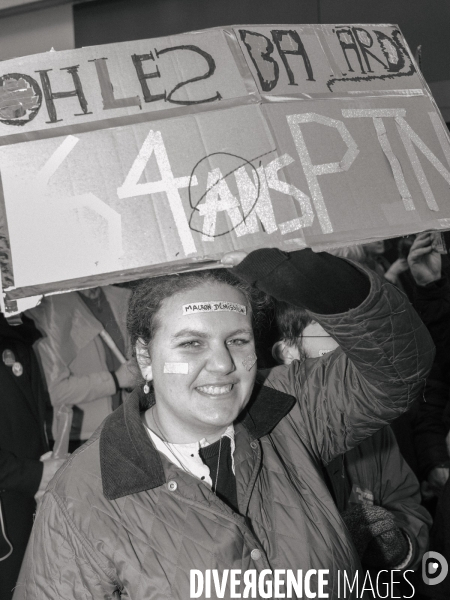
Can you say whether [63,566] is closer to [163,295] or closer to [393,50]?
[163,295]

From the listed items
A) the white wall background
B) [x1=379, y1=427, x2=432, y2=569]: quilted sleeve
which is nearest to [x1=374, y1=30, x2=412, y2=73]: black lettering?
[x1=379, y1=427, x2=432, y2=569]: quilted sleeve

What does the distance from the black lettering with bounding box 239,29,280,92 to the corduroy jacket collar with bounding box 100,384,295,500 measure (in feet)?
2.82

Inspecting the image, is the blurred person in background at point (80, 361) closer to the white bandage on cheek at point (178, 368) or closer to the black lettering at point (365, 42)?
the white bandage on cheek at point (178, 368)

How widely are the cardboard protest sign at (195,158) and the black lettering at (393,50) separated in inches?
5.6

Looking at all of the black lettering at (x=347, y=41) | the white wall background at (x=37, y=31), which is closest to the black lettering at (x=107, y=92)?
the black lettering at (x=347, y=41)

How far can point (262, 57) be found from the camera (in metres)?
1.86

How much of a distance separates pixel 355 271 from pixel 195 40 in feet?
2.44

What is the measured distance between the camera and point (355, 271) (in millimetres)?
1629

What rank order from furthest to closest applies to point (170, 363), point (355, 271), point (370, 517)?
1. point (370, 517)
2. point (170, 363)
3. point (355, 271)

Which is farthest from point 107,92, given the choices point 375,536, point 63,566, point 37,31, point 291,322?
point 37,31

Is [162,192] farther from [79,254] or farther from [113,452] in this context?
[113,452]

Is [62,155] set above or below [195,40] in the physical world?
below

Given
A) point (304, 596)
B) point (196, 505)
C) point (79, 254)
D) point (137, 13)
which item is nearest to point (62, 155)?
point (79, 254)

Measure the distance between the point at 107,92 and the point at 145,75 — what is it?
11 centimetres
